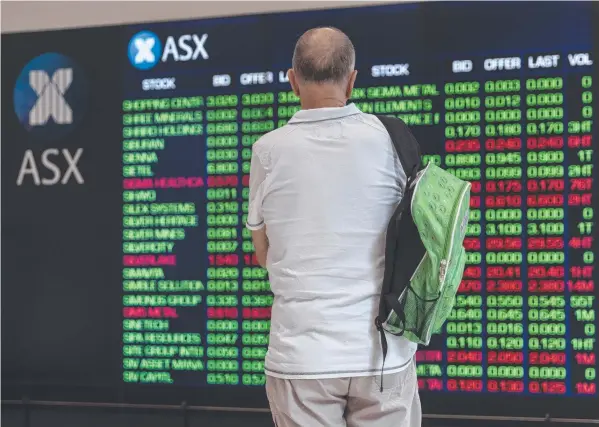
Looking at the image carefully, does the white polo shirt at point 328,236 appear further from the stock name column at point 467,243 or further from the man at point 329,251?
the stock name column at point 467,243

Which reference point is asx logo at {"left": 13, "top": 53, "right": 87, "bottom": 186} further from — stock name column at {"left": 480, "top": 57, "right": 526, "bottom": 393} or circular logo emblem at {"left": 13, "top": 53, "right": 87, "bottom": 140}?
stock name column at {"left": 480, "top": 57, "right": 526, "bottom": 393}

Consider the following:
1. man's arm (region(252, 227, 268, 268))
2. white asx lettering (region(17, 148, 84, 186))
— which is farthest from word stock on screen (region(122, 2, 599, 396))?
man's arm (region(252, 227, 268, 268))

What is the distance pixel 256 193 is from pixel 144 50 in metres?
2.05

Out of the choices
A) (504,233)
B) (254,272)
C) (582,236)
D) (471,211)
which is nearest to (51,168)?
(254,272)

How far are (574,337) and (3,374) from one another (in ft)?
7.85

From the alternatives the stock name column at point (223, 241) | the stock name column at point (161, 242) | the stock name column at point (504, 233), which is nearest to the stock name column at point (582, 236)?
the stock name column at point (504, 233)

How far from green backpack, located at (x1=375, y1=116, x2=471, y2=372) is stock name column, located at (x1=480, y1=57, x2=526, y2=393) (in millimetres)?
1555

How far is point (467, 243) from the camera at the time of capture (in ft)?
9.79

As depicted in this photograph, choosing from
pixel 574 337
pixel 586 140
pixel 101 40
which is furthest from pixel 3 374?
pixel 586 140

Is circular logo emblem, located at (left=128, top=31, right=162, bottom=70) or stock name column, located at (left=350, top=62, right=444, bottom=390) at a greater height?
circular logo emblem, located at (left=128, top=31, right=162, bottom=70)

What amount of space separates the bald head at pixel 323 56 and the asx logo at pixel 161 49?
6.24ft

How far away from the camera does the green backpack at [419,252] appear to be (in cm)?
140

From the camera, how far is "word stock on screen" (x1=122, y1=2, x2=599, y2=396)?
2.91 m

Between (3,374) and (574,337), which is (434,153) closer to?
(574,337)
